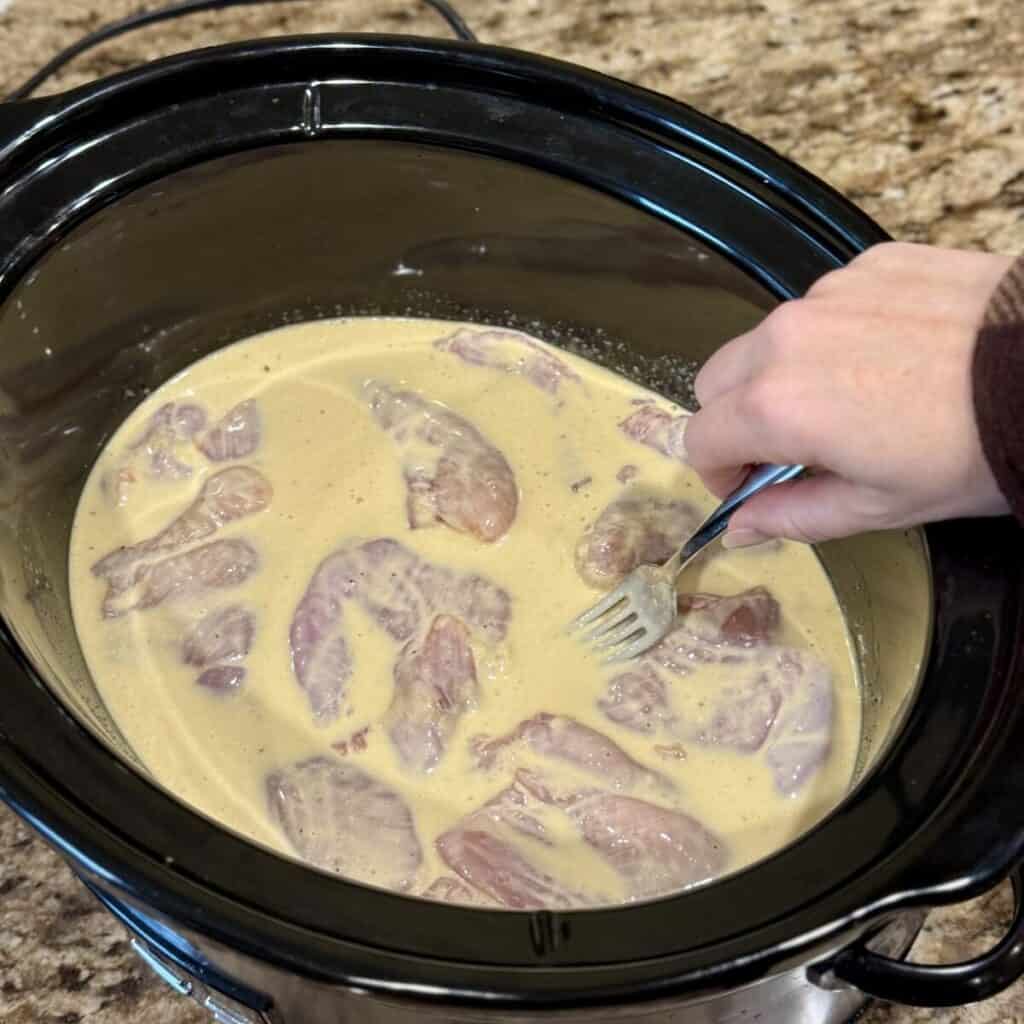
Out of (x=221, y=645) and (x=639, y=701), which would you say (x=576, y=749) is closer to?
(x=639, y=701)

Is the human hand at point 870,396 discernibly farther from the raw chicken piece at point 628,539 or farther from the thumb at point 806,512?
the raw chicken piece at point 628,539

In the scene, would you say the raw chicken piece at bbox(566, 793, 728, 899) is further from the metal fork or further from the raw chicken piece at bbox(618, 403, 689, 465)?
the raw chicken piece at bbox(618, 403, 689, 465)

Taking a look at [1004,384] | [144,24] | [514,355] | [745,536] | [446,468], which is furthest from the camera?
[144,24]

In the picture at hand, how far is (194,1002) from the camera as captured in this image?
997 millimetres

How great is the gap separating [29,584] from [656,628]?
0.51 meters

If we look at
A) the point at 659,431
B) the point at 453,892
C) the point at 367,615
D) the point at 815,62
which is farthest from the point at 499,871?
the point at 815,62

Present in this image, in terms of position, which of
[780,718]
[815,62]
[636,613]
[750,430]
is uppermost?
[815,62]

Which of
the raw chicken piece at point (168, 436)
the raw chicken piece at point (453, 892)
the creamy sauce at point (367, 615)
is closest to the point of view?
the raw chicken piece at point (453, 892)

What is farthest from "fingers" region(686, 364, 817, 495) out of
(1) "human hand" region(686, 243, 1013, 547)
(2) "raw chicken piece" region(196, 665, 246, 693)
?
(2) "raw chicken piece" region(196, 665, 246, 693)

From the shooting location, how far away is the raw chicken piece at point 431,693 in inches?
42.2

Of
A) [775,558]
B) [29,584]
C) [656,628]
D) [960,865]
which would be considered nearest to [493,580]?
[656,628]

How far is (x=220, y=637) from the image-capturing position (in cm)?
114

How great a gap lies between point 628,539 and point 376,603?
0.23 meters

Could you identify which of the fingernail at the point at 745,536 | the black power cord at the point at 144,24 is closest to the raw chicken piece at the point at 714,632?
the fingernail at the point at 745,536
